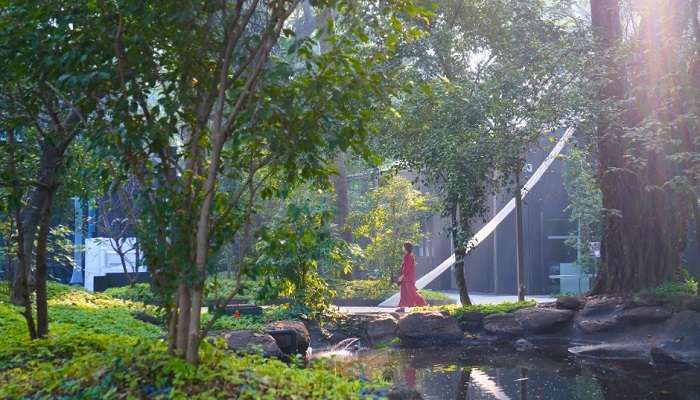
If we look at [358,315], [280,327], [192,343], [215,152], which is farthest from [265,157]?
[358,315]

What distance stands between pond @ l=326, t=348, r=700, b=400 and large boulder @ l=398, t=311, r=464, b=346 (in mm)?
1380

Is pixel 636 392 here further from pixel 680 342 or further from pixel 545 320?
pixel 545 320

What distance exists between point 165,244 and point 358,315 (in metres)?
10.1

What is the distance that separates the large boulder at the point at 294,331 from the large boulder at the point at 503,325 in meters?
3.51

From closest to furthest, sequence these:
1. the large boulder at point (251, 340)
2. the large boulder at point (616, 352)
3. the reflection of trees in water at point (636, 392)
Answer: the reflection of trees in water at point (636, 392) → the large boulder at point (251, 340) → the large boulder at point (616, 352)

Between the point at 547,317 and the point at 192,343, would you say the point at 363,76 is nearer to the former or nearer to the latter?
the point at 192,343

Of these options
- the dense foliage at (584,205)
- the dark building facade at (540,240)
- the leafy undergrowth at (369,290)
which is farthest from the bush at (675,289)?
the dark building facade at (540,240)

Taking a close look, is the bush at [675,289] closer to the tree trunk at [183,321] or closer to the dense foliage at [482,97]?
the dense foliage at [482,97]

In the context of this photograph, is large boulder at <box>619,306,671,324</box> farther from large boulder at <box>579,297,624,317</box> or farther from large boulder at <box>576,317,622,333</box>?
large boulder at <box>579,297,624,317</box>

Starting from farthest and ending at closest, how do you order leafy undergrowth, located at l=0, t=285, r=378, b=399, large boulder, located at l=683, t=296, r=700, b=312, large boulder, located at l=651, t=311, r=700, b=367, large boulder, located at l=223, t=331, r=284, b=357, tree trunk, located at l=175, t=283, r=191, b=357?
large boulder, located at l=683, t=296, r=700, b=312 → large boulder, located at l=651, t=311, r=700, b=367 → large boulder, located at l=223, t=331, r=284, b=357 → tree trunk, located at l=175, t=283, r=191, b=357 → leafy undergrowth, located at l=0, t=285, r=378, b=399

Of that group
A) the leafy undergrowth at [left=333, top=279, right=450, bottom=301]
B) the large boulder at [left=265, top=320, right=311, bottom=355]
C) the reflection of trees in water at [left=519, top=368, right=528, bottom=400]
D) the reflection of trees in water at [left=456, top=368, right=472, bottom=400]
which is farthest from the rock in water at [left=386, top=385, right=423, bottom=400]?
the leafy undergrowth at [left=333, top=279, right=450, bottom=301]

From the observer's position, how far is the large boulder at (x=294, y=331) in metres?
12.2

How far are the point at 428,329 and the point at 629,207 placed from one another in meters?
4.28

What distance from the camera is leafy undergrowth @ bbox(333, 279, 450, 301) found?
2264 cm
